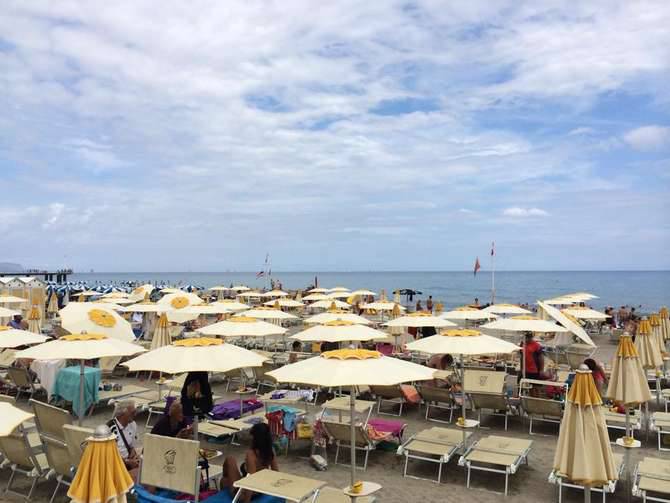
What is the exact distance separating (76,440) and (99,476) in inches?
84.5

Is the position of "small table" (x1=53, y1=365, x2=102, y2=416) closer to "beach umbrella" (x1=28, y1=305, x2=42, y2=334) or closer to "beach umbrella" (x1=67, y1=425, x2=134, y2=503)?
"beach umbrella" (x1=28, y1=305, x2=42, y2=334)

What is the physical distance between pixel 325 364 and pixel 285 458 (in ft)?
8.84

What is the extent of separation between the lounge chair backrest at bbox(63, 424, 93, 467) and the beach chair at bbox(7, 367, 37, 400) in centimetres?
543

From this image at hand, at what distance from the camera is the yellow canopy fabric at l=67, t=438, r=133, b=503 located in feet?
10.7

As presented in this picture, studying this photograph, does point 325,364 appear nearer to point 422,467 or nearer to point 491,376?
A: point 422,467

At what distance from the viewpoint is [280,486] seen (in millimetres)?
4789

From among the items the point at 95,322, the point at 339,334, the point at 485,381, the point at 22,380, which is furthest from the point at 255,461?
the point at 22,380

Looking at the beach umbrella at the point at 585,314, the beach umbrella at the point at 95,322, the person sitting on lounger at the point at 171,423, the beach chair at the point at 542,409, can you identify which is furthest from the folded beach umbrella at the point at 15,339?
the beach umbrella at the point at 585,314

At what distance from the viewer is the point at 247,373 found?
37.4ft

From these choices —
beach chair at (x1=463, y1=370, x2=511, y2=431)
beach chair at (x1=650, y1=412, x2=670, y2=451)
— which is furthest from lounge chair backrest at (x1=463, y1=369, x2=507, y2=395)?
beach chair at (x1=650, y1=412, x2=670, y2=451)

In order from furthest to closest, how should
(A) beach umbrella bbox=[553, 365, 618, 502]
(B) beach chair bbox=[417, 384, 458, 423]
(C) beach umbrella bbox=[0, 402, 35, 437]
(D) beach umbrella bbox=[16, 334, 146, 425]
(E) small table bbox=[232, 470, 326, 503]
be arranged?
1. (B) beach chair bbox=[417, 384, 458, 423]
2. (D) beach umbrella bbox=[16, 334, 146, 425]
3. (E) small table bbox=[232, 470, 326, 503]
4. (A) beach umbrella bbox=[553, 365, 618, 502]
5. (C) beach umbrella bbox=[0, 402, 35, 437]

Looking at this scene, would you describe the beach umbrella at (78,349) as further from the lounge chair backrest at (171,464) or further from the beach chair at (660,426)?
the beach chair at (660,426)

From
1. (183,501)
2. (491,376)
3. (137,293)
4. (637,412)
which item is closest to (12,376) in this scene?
(183,501)

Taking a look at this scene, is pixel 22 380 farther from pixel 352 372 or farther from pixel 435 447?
pixel 352 372
